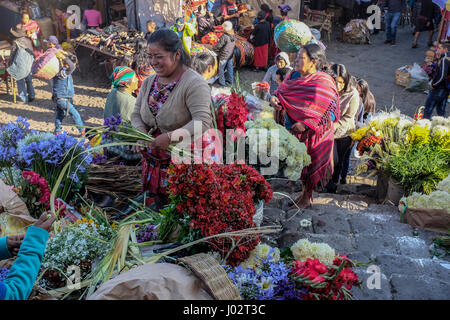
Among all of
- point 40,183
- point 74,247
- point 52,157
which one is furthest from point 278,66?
point 74,247

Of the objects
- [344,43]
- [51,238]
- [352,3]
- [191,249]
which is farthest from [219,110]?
[352,3]

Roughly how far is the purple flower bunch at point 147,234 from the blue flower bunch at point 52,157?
0.81 metres

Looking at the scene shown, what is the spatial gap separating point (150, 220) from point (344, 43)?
1066cm

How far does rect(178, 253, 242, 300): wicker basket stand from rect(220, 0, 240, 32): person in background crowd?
9113 mm

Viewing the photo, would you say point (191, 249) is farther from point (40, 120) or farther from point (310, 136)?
point (40, 120)

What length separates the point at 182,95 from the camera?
2.78m

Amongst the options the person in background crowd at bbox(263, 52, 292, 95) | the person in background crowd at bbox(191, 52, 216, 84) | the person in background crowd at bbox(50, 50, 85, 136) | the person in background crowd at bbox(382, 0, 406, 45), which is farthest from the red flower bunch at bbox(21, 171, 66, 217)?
the person in background crowd at bbox(382, 0, 406, 45)

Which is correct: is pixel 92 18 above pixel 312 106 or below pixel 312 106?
above

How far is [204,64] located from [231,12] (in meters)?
6.43

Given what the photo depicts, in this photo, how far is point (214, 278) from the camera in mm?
1660

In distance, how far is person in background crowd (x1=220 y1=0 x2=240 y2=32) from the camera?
10.0m

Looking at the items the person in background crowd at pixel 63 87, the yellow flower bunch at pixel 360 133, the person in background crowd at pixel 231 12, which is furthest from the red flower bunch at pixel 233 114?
the person in background crowd at pixel 231 12

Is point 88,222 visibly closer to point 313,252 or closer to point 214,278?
point 214,278

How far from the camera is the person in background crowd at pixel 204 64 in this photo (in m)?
4.17
